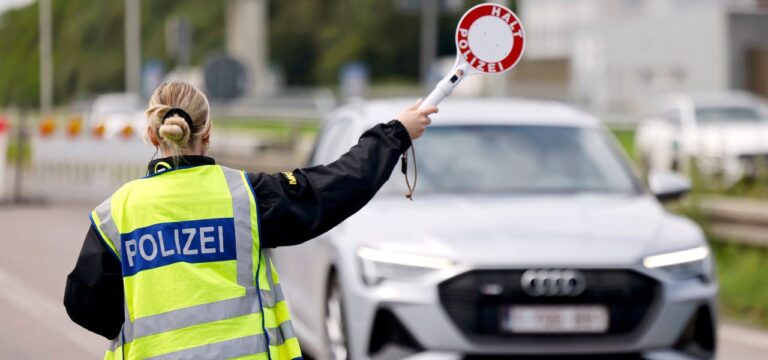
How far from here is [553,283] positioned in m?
6.84

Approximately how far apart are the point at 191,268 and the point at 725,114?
22639mm

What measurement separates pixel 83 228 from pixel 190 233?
49.7ft

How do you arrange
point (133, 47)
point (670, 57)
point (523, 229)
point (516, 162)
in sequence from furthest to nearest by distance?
point (133, 47) → point (670, 57) → point (516, 162) → point (523, 229)

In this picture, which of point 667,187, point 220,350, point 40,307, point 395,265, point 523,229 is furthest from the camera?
point 40,307

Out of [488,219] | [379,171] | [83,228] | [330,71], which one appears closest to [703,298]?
[488,219]

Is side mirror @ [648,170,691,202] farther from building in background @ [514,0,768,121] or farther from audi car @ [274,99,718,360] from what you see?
building in background @ [514,0,768,121]

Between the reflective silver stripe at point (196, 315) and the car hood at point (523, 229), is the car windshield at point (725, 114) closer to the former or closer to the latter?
the car hood at point (523, 229)

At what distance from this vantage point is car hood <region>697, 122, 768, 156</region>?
23.0 metres

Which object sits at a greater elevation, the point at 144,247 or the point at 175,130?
the point at 175,130

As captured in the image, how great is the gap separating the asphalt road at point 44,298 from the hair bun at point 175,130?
5671 millimetres

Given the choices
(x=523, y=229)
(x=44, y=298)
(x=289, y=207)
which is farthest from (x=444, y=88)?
(x=44, y=298)

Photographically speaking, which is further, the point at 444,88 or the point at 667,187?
the point at 667,187

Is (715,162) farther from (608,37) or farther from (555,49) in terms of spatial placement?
(555,49)

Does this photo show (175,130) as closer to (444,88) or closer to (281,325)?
(281,325)
